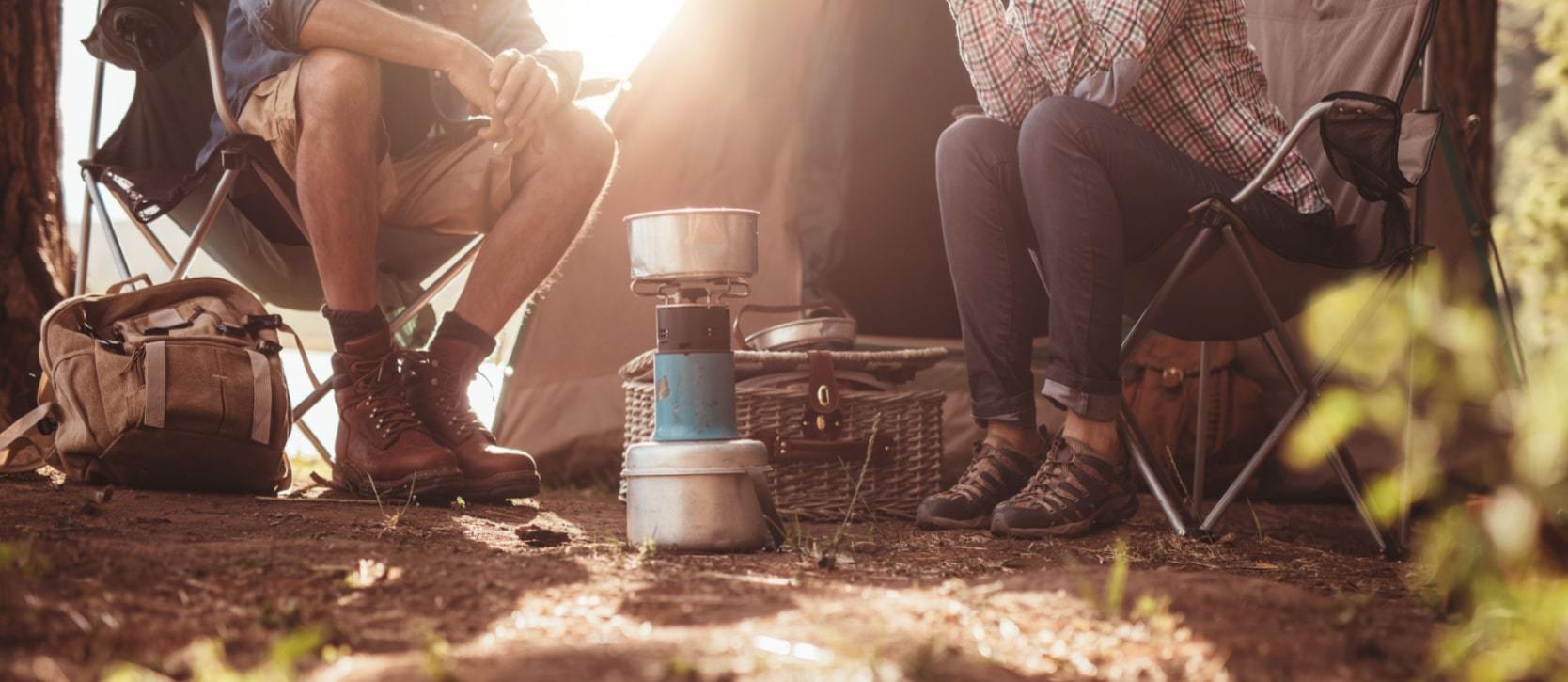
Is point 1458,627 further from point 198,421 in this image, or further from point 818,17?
point 818,17

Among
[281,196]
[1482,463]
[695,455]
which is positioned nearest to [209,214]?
[281,196]

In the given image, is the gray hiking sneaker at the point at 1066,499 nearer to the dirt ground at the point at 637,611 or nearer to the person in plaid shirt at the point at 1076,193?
the person in plaid shirt at the point at 1076,193

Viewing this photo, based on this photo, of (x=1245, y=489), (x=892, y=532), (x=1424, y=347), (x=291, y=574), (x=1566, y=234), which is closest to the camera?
(x=1424, y=347)

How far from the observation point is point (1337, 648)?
1.12 meters

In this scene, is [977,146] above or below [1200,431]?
above

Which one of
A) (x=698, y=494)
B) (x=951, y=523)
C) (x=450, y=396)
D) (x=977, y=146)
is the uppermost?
(x=977, y=146)

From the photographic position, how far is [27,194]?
3141 millimetres

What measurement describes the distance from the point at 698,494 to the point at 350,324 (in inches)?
37.3

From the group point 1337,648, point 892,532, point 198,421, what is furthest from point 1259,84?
point 198,421

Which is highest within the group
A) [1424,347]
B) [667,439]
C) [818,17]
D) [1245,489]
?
[818,17]

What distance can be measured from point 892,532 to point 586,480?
1.44m

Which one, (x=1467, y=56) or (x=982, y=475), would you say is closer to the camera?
(x=982, y=475)

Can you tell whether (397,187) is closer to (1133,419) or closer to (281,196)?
(281,196)

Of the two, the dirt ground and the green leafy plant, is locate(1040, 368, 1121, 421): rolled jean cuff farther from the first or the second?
the green leafy plant
